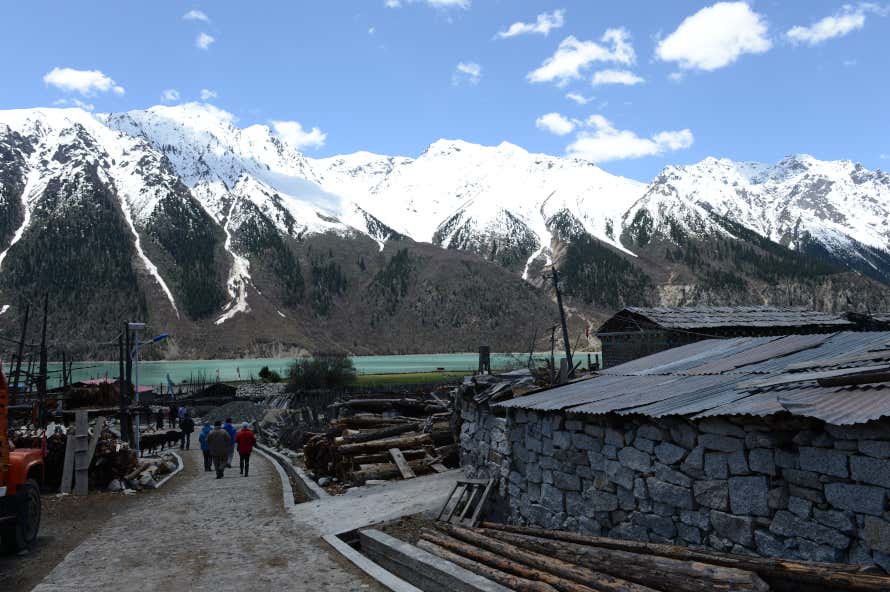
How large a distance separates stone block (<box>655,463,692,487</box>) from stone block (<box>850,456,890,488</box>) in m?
2.18

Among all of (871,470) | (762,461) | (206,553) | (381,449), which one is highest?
(871,470)

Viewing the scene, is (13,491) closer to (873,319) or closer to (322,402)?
(873,319)

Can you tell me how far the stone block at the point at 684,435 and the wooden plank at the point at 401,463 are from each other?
10.3m

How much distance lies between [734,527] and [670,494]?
1.06 meters

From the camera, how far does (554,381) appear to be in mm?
15883

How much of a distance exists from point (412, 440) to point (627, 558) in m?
12.6

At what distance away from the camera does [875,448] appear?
6121 mm

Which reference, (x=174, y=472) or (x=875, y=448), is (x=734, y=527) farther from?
(x=174, y=472)

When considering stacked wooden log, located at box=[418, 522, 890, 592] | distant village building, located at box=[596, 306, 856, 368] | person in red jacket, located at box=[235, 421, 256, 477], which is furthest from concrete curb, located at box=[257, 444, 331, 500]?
distant village building, located at box=[596, 306, 856, 368]

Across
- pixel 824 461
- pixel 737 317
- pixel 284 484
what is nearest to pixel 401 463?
pixel 284 484

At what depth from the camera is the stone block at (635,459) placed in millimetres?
8961

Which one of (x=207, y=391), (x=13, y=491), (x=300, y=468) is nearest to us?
(x=13, y=491)

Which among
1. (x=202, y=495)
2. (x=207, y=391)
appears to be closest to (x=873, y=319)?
(x=202, y=495)

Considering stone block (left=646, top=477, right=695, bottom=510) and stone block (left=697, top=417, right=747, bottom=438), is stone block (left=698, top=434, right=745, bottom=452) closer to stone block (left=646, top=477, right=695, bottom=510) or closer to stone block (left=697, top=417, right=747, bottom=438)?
stone block (left=697, top=417, right=747, bottom=438)
